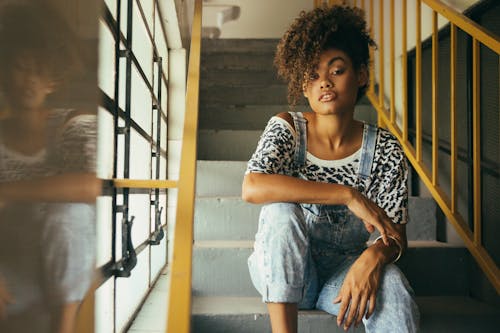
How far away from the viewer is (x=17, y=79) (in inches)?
28.0

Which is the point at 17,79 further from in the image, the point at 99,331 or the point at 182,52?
the point at 182,52

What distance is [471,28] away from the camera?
1.55 meters

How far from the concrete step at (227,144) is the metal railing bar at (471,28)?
1133mm

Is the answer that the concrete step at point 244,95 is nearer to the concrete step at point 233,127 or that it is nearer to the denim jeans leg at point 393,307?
the concrete step at point 233,127

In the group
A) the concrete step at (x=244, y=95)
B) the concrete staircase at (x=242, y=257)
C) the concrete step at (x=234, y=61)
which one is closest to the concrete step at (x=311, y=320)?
the concrete staircase at (x=242, y=257)

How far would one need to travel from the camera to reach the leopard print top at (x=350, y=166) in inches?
49.3

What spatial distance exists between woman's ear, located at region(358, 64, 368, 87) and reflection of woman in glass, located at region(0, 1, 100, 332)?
822 mm

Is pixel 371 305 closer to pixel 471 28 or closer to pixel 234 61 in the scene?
pixel 471 28

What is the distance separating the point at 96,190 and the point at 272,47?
2.86m

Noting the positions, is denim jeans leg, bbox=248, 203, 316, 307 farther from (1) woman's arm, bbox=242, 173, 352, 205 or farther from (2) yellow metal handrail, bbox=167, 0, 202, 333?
(2) yellow metal handrail, bbox=167, 0, 202, 333

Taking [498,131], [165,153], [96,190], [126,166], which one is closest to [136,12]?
[126,166]

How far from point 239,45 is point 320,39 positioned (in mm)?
2647

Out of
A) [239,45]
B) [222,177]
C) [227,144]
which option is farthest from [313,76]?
[239,45]

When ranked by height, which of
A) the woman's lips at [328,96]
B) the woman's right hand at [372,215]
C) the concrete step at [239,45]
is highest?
the concrete step at [239,45]
